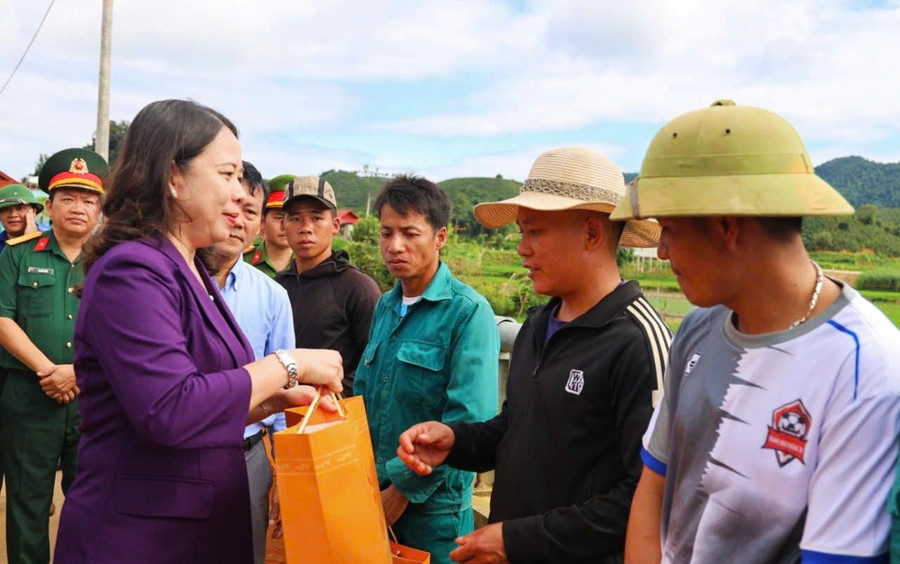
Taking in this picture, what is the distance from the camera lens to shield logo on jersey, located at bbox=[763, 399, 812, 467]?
129 cm

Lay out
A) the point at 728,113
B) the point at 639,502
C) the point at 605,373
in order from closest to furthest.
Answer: the point at 728,113 < the point at 639,502 < the point at 605,373

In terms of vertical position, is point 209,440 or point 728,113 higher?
point 728,113

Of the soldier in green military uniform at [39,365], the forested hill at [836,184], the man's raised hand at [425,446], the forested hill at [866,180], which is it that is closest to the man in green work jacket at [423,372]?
the man's raised hand at [425,446]

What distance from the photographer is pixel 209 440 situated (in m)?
1.82

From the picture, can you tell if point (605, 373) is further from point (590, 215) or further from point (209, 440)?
point (209, 440)

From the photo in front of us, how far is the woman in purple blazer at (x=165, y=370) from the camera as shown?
1741 mm

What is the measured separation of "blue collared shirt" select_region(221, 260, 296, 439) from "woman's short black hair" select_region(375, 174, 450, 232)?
0.59 m

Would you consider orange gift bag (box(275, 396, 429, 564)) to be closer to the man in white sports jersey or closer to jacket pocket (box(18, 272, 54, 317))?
the man in white sports jersey

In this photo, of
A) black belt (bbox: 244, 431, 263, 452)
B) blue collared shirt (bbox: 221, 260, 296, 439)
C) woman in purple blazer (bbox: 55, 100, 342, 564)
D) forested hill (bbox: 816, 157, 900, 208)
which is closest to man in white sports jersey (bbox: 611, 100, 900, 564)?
woman in purple blazer (bbox: 55, 100, 342, 564)

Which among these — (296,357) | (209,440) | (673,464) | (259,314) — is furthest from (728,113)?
(259,314)

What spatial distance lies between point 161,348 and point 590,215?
1230mm

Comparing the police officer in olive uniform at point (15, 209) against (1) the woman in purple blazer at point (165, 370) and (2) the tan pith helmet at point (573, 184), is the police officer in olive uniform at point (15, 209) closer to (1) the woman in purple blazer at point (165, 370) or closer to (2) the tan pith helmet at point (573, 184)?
(1) the woman in purple blazer at point (165, 370)

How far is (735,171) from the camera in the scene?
4.48 feet

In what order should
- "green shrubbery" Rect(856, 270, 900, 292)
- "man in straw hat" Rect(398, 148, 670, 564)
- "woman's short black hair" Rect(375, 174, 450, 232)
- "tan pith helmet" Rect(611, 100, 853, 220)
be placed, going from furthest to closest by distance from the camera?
"green shrubbery" Rect(856, 270, 900, 292) → "woman's short black hair" Rect(375, 174, 450, 232) → "man in straw hat" Rect(398, 148, 670, 564) → "tan pith helmet" Rect(611, 100, 853, 220)
